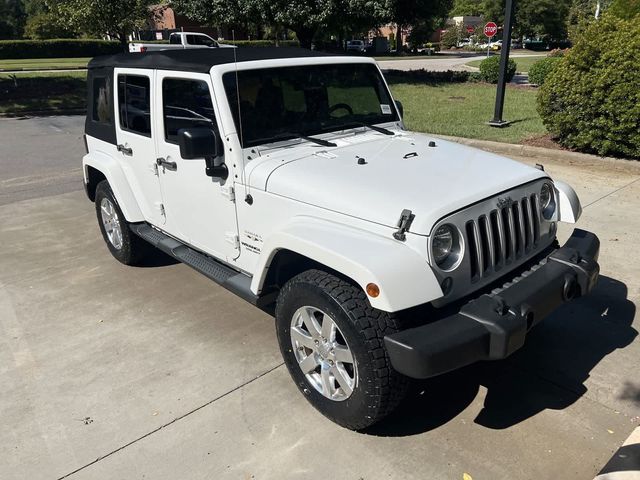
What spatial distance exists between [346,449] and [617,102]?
7223 millimetres

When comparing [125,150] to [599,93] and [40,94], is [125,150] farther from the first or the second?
[40,94]

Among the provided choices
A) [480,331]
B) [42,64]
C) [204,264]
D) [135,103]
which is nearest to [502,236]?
[480,331]

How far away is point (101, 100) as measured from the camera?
503cm

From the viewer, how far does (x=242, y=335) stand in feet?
13.2

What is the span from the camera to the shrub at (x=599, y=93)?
25.8 feet

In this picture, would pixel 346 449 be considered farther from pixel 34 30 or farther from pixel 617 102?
pixel 34 30

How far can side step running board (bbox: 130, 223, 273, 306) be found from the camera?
3484 millimetres

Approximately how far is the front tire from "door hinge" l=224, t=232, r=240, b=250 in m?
0.70

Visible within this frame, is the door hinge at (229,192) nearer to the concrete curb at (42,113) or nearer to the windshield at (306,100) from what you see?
the windshield at (306,100)

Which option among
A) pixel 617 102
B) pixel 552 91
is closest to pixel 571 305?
pixel 617 102

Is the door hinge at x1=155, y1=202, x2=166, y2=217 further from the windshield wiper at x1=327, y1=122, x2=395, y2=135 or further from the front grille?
the front grille

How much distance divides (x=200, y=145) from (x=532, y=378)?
8.24 feet

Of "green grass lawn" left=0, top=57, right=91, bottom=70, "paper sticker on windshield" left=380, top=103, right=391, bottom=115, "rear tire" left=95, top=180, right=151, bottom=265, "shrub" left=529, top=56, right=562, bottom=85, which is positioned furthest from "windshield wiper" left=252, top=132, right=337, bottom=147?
"green grass lawn" left=0, top=57, right=91, bottom=70

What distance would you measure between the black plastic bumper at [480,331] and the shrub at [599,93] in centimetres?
609
